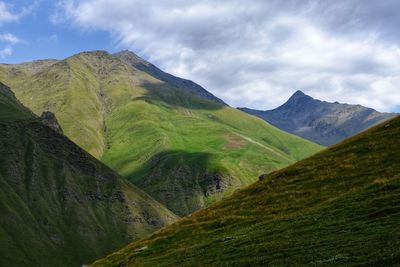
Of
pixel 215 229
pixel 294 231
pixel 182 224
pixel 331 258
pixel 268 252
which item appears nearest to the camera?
pixel 331 258

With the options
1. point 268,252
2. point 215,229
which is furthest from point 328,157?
point 268,252

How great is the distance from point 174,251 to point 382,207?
2369 centimetres

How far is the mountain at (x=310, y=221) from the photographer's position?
1260 inches

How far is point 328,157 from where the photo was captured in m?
68.6

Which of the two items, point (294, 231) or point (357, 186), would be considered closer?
point (294, 231)

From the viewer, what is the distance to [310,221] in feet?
140

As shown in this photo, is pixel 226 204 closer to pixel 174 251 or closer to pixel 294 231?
A: pixel 174 251

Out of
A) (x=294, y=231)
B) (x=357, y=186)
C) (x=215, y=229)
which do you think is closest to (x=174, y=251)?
(x=215, y=229)

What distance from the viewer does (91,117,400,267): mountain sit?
32.0 meters

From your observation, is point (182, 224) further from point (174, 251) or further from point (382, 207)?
point (382, 207)

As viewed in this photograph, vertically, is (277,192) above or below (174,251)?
above

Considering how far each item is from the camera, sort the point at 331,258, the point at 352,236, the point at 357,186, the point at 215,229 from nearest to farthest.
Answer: the point at 331,258, the point at 352,236, the point at 357,186, the point at 215,229

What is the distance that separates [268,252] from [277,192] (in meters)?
26.1

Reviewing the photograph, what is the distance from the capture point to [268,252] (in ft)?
119
